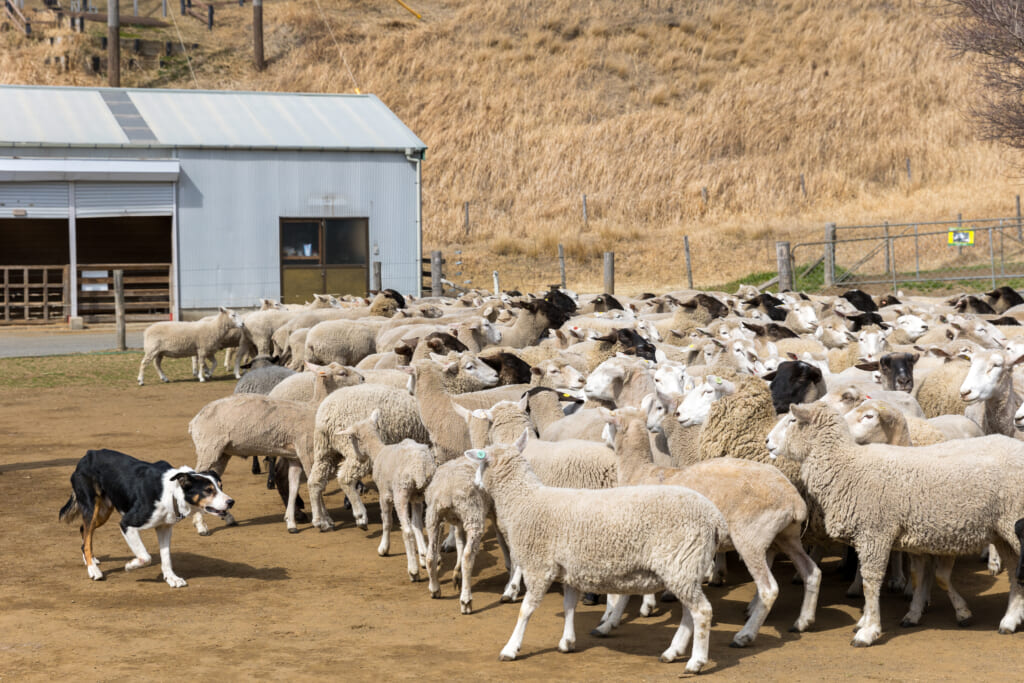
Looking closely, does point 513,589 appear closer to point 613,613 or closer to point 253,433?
point 613,613

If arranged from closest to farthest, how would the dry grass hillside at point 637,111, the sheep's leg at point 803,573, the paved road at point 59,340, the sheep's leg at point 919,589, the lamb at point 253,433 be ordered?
the sheep's leg at point 803,573 → the sheep's leg at point 919,589 → the lamb at point 253,433 → the paved road at point 59,340 → the dry grass hillside at point 637,111

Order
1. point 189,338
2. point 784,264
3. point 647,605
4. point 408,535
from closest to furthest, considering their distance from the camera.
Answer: point 647,605
point 408,535
point 189,338
point 784,264

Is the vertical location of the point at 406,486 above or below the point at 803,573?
above

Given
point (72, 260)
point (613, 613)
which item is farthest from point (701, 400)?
point (72, 260)

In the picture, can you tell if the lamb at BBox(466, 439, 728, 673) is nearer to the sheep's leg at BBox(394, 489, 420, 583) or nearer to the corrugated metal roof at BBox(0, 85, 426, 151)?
the sheep's leg at BBox(394, 489, 420, 583)

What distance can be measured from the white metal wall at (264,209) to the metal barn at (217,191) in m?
0.03

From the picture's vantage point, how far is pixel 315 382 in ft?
35.1

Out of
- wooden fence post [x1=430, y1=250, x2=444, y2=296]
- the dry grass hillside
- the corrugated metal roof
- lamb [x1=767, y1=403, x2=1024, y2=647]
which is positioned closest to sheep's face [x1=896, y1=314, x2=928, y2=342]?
lamb [x1=767, y1=403, x2=1024, y2=647]

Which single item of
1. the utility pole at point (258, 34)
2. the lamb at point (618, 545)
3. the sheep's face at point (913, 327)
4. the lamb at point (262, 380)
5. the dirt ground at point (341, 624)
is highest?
the utility pole at point (258, 34)

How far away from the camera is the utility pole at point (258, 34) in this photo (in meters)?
53.1

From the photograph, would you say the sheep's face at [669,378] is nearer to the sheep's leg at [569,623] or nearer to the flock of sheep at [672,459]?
the flock of sheep at [672,459]

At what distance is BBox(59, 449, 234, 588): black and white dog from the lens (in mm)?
7512

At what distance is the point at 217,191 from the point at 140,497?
22.3 m

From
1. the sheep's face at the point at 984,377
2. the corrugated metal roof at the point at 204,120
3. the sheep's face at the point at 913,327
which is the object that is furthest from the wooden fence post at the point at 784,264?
the sheep's face at the point at 984,377
